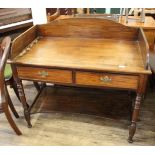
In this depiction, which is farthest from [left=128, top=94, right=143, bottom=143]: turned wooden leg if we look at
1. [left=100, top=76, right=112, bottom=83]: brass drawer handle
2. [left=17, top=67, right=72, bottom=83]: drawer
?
[left=17, top=67, right=72, bottom=83]: drawer

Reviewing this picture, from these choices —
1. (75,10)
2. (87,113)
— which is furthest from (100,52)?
(75,10)

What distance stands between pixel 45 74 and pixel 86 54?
0.35 metres

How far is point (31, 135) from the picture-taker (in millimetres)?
1709

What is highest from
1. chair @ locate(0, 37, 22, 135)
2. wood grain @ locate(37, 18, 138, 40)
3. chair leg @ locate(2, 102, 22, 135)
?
wood grain @ locate(37, 18, 138, 40)

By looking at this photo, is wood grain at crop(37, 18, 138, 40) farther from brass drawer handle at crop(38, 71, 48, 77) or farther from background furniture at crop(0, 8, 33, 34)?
background furniture at crop(0, 8, 33, 34)

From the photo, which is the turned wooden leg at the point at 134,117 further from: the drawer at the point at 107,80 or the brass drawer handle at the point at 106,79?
the brass drawer handle at the point at 106,79

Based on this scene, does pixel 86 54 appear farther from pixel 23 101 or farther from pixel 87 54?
pixel 23 101

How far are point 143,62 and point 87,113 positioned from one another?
2.74 ft

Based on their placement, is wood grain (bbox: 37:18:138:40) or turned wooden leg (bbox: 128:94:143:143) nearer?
turned wooden leg (bbox: 128:94:143:143)

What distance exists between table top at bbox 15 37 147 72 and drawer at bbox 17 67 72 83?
7 cm

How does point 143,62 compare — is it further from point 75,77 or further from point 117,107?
point 117,107

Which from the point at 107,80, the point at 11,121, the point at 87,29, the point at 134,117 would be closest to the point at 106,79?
the point at 107,80

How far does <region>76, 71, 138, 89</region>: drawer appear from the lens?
1275 mm

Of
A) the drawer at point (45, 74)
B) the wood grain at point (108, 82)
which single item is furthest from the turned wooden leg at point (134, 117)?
the drawer at point (45, 74)
